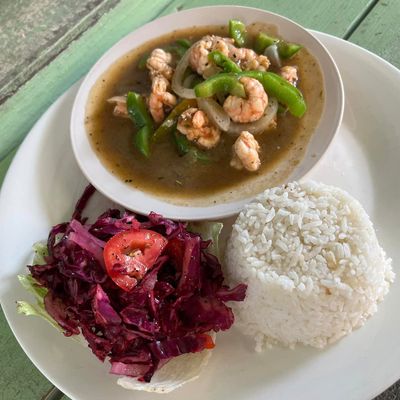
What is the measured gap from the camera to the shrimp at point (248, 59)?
2.67 meters

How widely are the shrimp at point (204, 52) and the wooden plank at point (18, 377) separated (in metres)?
1.53

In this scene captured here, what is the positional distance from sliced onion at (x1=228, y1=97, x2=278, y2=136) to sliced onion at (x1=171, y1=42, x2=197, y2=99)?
256 mm

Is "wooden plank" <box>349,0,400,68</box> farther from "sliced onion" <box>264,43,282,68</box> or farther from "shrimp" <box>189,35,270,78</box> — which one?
"shrimp" <box>189,35,270,78</box>

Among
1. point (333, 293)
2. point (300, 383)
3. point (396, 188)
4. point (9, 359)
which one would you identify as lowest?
point (9, 359)

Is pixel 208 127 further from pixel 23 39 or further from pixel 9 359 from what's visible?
pixel 23 39

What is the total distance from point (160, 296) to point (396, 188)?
3.73 feet

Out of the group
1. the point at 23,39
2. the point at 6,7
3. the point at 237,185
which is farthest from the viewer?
the point at 6,7

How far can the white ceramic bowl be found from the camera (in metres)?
2.34

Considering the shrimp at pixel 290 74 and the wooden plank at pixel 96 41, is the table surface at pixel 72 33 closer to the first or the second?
the wooden plank at pixel 96 41

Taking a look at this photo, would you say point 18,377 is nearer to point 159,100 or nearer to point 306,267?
point 306,267

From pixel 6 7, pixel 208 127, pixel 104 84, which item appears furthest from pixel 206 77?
pixel 6 7

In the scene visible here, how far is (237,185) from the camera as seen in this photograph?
242 centimetres

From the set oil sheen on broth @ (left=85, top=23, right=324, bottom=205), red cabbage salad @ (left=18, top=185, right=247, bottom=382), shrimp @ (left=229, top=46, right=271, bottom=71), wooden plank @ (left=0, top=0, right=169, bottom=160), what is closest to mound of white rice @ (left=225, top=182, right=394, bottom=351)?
red cabbage salad @ (left=18, top=185, right=247, bottom=382)

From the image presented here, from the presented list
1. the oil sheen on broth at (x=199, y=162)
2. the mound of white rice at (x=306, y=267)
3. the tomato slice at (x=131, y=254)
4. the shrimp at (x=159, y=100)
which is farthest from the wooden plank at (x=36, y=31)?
the mound of white rice at (x=306, y=267)
